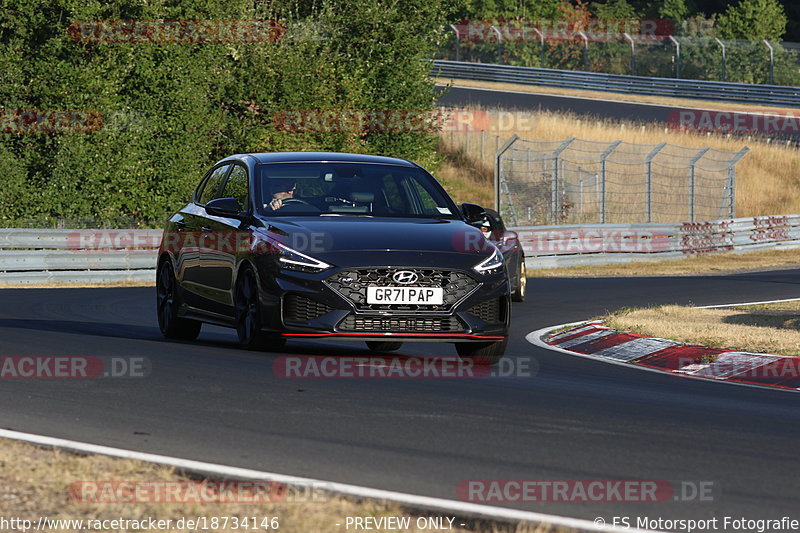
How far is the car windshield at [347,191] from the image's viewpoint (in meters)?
11.8

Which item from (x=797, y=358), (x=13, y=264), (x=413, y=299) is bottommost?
(x=13, y=264)

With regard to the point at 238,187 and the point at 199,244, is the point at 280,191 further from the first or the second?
the point at 199,244

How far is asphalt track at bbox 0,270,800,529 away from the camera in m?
6.56

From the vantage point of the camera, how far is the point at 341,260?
1067 centimetres

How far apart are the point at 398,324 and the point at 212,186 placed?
11.4 feet

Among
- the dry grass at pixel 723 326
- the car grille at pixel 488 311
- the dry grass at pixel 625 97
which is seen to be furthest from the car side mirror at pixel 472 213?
the dry grass at pixel 625 97

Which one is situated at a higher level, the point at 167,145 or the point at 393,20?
the point at 393,20

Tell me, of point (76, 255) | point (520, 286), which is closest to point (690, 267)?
point (520, 286)

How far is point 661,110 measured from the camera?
58.1 m

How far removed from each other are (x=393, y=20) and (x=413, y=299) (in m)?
29.0

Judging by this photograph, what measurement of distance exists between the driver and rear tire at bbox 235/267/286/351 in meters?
0.73

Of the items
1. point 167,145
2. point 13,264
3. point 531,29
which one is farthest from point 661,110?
point 13,264

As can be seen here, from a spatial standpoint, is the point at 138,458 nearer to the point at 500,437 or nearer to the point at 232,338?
the point at 500,437

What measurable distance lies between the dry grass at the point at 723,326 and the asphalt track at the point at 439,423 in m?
1.47
